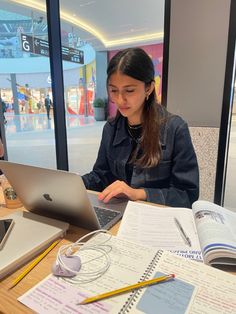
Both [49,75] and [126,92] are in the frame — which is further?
[49,75]

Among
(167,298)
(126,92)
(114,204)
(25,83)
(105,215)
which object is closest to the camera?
(167,298)

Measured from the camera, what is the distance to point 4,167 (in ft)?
2.45

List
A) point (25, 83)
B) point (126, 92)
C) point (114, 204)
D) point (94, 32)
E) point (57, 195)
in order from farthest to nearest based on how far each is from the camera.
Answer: point (25, 83)
point (94, 32)
point (126, 92)
point (114, 204)
point (57, 195)

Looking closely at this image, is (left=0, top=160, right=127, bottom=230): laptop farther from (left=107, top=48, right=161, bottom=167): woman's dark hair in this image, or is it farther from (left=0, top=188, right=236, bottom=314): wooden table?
(left=107, top=48, right=161, bottom=167): woman's dark hair

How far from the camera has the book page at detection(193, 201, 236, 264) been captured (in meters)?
0.57

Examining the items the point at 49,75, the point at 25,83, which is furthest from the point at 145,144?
the point at 25,83

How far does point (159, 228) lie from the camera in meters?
0.73

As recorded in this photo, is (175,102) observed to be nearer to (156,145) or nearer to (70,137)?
(156,145)

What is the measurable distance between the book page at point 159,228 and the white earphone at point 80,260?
9 cm

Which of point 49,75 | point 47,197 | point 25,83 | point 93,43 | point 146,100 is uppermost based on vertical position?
point 93,43

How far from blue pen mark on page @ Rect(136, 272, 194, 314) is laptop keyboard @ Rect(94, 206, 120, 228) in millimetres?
287

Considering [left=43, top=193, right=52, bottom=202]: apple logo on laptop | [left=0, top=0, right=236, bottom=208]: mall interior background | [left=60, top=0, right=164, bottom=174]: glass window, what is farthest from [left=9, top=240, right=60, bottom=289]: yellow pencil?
[left=60, top=0, right=164, bottom=174]: glass window

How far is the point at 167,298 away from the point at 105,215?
0.38 meters

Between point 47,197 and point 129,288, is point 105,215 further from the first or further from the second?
point 129,288
